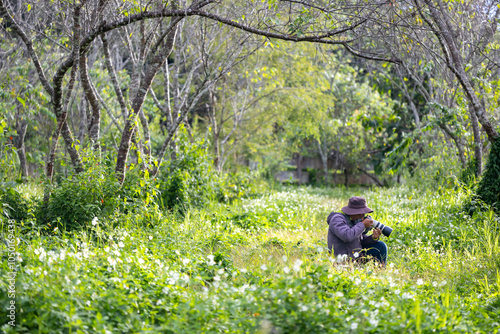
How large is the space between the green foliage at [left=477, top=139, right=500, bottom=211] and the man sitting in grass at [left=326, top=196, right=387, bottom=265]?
271 cm

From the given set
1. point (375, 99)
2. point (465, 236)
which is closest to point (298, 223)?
point (465, 236)

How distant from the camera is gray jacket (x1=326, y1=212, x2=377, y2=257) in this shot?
500 centimetres

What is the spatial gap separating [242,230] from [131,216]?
1.83 meters

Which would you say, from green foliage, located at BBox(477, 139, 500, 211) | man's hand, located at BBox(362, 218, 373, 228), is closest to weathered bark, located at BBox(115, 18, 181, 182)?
man's hand, located at BBox(362, 218, 373, 228)

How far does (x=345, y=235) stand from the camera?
5000mm

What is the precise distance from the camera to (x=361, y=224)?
5.03 meters

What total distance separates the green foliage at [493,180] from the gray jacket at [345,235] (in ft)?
9.31

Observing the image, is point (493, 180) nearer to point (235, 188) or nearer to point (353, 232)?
point (353, 232)

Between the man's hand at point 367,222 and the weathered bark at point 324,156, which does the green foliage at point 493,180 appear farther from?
the weathered bark at point 324,156

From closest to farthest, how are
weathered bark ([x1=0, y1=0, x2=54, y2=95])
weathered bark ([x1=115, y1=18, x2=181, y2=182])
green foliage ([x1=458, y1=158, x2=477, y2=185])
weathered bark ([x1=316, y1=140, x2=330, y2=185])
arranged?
weathered bark ([x1=0, y1=0, x2=54, y2=95]), weathered bark ([x1=115, y1=18, x2=181, y2=182]), green foliage ([x1=458, y1=158, x2=477, y2=185]), weathered bark ([x1=316, y1=140, x2=330, y2=185])

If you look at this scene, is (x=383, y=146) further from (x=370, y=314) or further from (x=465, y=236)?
(x=370, y=314)

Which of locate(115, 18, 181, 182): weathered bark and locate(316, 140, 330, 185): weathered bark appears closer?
locate(115, 18, 181, 182): weathered bark

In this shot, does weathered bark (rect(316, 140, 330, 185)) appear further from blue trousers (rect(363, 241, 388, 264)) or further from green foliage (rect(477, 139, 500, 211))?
blue trousers (rect(363, 241, 388, 264))

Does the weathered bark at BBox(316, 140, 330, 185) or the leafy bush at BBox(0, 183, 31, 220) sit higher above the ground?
the leafy bush at BBox(0, 183, 31, 220)
